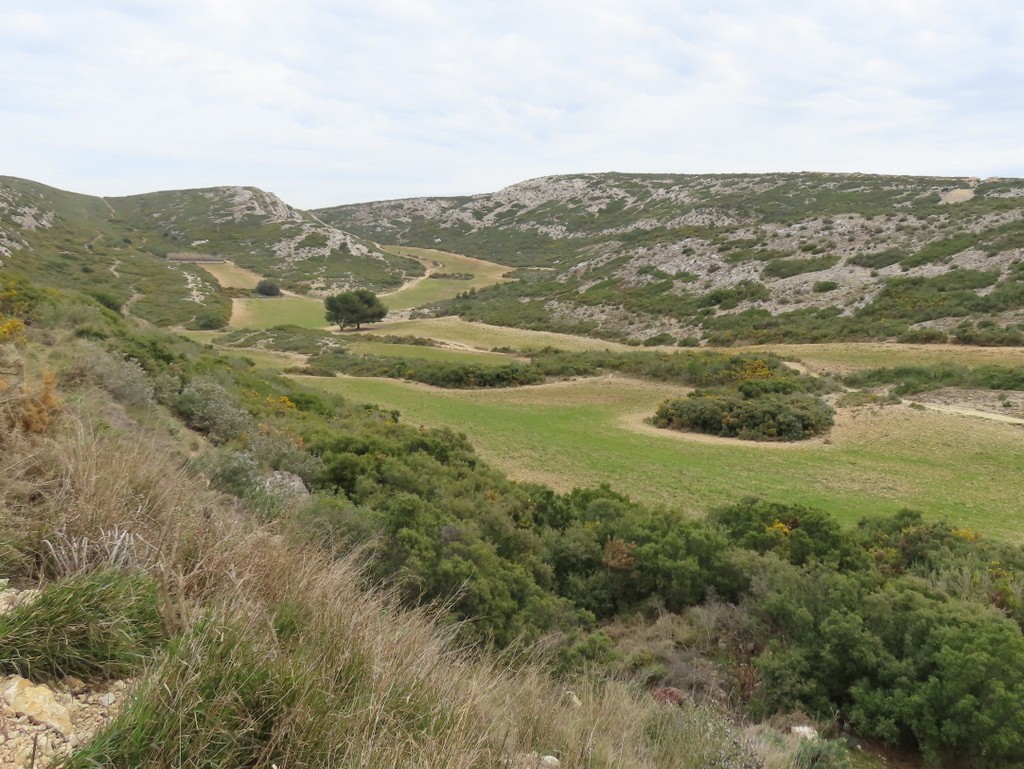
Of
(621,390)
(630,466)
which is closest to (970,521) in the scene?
(630,466)

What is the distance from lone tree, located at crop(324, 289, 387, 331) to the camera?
51000mm

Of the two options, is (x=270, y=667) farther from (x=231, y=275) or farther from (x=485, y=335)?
(x=231, y=275)

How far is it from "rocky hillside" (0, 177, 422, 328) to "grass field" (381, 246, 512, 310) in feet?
14.7

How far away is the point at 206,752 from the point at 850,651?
5790 millimetres

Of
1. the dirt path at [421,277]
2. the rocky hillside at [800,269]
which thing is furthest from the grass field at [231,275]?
the rocky hillside at [800,269]

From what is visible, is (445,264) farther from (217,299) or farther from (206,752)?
(206,752)

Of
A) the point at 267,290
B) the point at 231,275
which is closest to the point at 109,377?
the point at 267,290

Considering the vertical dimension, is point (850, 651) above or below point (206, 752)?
below

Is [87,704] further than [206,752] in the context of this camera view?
Yes

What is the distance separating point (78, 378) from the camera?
8.91 metres

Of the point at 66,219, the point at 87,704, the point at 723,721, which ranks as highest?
the point at 66,219

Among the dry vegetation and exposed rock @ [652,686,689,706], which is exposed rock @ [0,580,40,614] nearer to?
the dry vegetation

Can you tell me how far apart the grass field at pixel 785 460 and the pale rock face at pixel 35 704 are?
35.4 feet

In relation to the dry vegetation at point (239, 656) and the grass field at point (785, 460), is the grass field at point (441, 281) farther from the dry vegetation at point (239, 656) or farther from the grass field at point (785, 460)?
the dry vegetation at point (239, 656)
